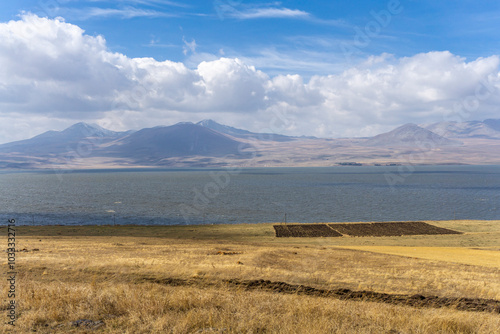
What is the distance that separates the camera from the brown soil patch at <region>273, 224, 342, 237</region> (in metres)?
55.5

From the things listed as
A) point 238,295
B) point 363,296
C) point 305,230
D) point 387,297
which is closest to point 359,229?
point 305,230

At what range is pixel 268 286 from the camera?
17125 mm

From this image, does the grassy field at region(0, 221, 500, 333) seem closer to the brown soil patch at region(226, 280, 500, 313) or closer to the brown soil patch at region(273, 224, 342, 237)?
the brown soil patch at region(226, 280, 500, 313)

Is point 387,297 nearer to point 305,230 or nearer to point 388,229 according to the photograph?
point 305,230

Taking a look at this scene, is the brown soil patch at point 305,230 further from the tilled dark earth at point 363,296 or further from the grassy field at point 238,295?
the tilled dark earth at point 363,296

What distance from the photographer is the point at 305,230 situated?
59.8m

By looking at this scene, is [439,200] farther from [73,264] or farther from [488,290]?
[73,264]

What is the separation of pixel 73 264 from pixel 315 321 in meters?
15.1

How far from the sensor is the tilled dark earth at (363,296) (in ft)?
51.0

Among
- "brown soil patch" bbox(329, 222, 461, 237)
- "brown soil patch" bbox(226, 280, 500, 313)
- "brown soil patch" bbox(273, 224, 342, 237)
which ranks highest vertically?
"brown soil patch" bbox(226, 280, 500, 313)

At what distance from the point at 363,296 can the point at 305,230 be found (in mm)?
43939

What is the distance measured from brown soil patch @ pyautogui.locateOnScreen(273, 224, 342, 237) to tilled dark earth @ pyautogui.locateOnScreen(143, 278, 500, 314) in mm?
37658

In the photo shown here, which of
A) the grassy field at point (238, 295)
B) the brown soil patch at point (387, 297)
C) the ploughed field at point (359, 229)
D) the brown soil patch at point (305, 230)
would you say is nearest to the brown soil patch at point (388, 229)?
the ploughed field at point (359, 229)

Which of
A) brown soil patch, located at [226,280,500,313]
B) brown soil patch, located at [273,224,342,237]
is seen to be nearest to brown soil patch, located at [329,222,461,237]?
brown soil patch, located at [273,224,342,237]
